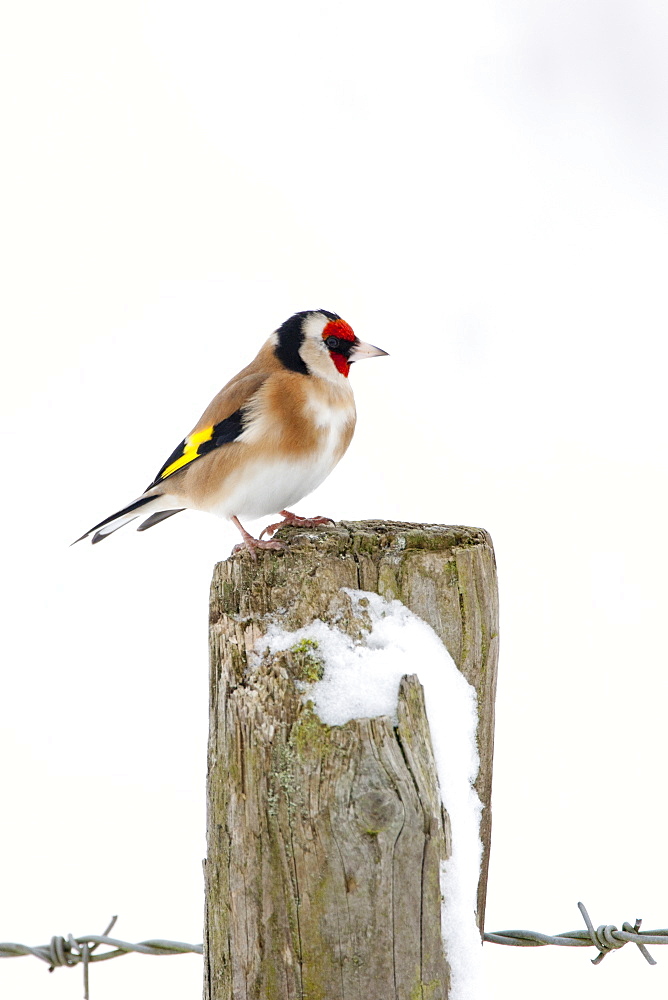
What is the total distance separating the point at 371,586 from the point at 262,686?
12.4 inches

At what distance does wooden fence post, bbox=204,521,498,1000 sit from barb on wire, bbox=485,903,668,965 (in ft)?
1.52

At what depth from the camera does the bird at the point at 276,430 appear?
11.4 ft

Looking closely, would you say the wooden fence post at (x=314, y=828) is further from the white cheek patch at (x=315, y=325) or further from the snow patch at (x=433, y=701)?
the white cheek patch at (x=315, y=325)

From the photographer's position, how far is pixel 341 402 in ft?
11.8

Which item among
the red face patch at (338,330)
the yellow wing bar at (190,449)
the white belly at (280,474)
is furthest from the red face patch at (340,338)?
the yellow wing bar at (190,449)

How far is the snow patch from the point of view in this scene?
1.80 metres

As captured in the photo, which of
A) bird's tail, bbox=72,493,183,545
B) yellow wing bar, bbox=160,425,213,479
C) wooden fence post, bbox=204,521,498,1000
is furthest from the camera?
bird's tail, bbox=72,493,183,545

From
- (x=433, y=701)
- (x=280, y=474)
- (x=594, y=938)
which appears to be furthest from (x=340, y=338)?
(x=594, y=938)

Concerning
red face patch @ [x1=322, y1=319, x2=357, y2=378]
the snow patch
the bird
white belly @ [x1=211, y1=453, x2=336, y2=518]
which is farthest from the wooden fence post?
red face patch @ [x1=322, y1=319, x2=357, y2=378]

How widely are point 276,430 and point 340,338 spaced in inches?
20.4

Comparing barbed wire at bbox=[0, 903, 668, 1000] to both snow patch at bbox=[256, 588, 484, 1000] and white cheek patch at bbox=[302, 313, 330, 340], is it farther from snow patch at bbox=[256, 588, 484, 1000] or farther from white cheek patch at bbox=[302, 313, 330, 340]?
white cheek patch at bbox=[302, 313, 330, 340]

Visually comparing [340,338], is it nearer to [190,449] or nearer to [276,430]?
[276,430]

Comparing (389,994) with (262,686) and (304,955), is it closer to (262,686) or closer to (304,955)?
(304,955)

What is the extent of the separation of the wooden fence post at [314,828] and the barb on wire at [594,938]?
46cm
